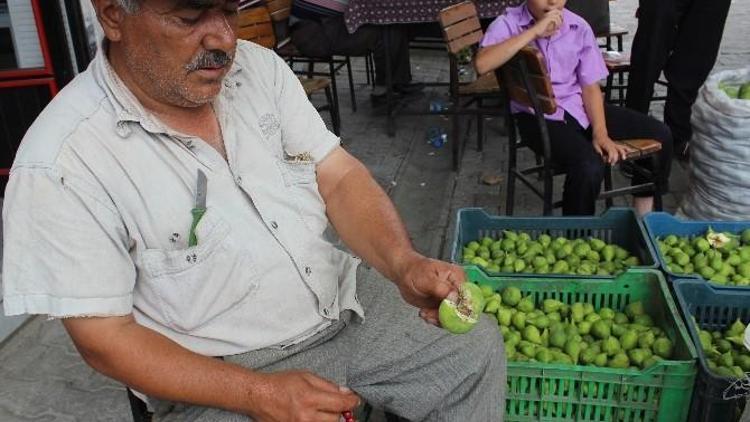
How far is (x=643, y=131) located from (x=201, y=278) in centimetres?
270

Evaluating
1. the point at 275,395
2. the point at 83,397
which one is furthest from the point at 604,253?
the point at 83,397

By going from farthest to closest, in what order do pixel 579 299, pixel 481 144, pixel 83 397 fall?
pixel 481 144 → pixel 83 397 → pixel 579 299

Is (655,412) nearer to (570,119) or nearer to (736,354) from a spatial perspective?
(736,354)

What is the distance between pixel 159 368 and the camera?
4.86 feet

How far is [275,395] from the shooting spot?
149 centimetres

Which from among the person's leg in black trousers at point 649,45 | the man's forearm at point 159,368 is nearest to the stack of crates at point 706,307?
the man's forearm at point 159,368

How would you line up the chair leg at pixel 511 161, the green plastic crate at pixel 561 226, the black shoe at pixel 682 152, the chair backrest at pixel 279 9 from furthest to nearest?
the chair backrest at pixel 279 9
the black shoe at pixel 682 152
the chair leg at pixel 511 161
the green plastic crate at pixel 561 226

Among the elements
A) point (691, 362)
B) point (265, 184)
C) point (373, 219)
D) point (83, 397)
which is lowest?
point (83, 397)

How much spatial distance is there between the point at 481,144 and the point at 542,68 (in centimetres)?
228

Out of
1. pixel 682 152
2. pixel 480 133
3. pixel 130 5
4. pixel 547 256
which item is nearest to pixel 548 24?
pixel 547 256

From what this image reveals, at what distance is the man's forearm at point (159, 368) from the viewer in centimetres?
146

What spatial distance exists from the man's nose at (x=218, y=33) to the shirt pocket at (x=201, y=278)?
1.30 feet

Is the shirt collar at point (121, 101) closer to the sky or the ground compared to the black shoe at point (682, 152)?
closer to the sky

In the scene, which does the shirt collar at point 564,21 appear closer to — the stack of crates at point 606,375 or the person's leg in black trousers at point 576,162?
the person's leg in black trousers at point 576,162
